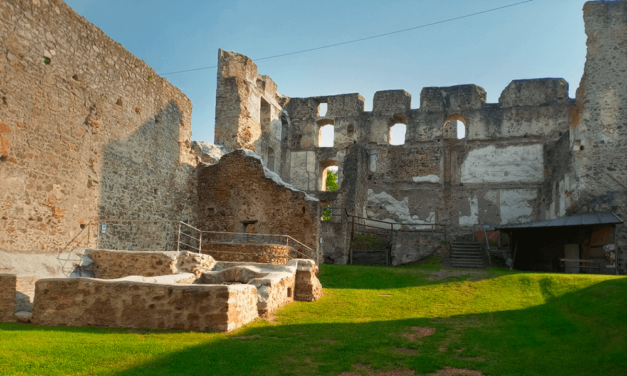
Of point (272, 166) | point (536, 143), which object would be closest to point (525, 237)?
point (536, 143)

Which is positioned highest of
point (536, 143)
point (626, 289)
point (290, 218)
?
point (536, 143)

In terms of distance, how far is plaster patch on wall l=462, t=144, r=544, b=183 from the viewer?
26.0m

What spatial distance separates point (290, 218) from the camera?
15789 mm

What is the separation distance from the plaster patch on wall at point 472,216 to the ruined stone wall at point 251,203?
1303cm

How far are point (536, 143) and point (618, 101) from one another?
283 inches

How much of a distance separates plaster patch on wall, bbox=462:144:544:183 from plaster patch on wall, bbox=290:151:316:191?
28.6 ft

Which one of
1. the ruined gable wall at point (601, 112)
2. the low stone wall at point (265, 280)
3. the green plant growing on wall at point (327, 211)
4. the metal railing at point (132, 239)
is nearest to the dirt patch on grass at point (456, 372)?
the low stone wall at point (265, 280)

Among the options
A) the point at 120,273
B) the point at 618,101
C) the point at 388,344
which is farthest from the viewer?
the point at 618,101

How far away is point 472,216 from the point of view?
85.8ft

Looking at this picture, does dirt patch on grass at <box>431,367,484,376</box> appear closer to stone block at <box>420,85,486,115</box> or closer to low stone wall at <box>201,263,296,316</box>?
low stone wall at <box>201,263,296,316</box>

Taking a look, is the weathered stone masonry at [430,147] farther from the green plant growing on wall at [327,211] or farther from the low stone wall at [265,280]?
the low stone wall at [265,280]

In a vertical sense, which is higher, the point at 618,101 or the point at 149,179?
the point at 618,101

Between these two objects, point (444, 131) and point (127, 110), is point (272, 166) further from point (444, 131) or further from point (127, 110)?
point (127, 110)

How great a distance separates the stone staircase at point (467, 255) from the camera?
18.1 m
